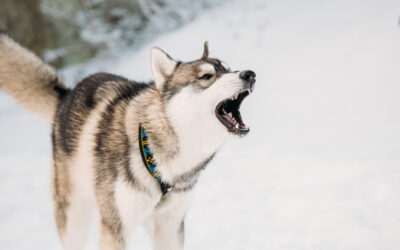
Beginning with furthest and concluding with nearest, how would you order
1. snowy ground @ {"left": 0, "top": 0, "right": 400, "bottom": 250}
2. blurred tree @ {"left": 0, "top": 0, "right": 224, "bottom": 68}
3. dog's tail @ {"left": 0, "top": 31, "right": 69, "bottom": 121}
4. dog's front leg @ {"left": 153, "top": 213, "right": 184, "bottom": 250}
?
blurred tree @ {"left": 0, "top": 0, "right": 224, "bottom": 68} → snowy ground @ {"left": 0, "top": 0, "right": 400, "bottom": 250} → dog's tail @ {"left": 0, "top": 31, "right": 69, "bottom": 121} → dog's front leg @ {"left": 153, "top": 213, "right": 184, "bottom": 250}

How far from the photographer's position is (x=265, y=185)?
3857mm

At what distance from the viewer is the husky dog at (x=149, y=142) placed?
82.4 inches

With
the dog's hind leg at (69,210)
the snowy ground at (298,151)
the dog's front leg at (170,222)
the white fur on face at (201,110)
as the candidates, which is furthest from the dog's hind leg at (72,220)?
the white fur on face at (201,110)

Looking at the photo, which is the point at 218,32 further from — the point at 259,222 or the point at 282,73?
the point at 259,222

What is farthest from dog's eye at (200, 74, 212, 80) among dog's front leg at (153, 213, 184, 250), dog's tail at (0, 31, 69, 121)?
dog's tail at (0, 31, 69, 121)

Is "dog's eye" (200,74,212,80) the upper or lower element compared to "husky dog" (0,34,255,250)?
upper

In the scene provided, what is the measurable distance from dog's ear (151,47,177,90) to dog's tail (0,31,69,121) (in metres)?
1.02

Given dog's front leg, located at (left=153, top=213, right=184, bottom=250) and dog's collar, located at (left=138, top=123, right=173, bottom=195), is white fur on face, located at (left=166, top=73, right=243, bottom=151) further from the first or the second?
dog's front leg, located at (left=153, top=213, right=184, bottom=250)

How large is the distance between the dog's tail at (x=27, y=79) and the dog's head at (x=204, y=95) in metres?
1.06

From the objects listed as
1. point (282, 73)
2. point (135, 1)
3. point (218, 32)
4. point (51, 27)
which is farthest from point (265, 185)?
point (51, 27)

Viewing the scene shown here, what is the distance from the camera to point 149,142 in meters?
2.14

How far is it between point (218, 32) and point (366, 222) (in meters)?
6.38

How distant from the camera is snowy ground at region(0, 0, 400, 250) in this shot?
10.3 ft

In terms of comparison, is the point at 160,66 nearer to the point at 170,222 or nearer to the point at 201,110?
the point at 201,110
